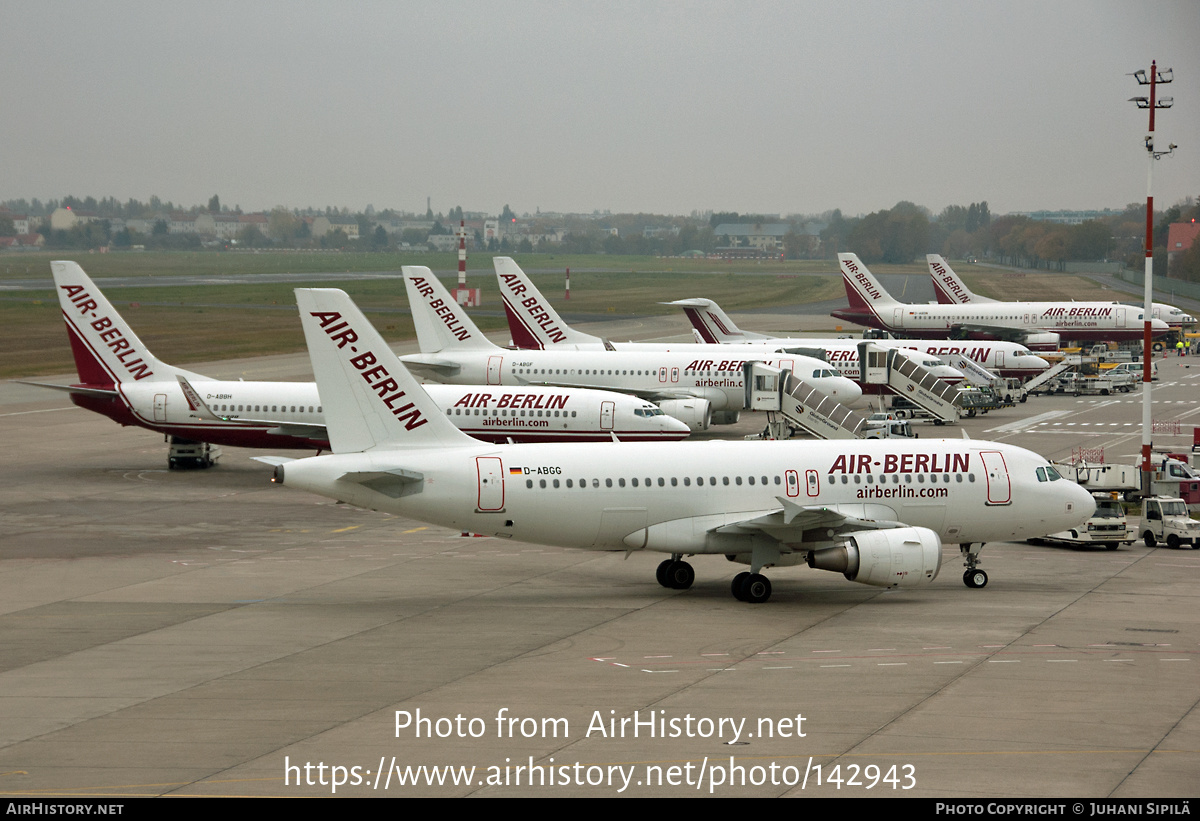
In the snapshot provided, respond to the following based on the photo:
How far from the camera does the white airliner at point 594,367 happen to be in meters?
73.2

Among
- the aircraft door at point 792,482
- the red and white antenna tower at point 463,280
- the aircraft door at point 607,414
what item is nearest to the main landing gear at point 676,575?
the aircraft door at point 792,482

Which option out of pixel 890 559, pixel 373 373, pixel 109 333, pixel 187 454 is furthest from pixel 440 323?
pixel 890 559

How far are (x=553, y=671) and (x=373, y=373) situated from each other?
1098cm

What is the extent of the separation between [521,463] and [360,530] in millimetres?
14151

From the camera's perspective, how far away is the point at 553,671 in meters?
28.0

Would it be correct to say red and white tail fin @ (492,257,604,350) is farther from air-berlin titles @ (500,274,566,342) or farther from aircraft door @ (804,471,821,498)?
aircraft door @ (804,471,821,498)

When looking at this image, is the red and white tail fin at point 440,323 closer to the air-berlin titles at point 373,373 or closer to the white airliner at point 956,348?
the white airliner at point 956,348

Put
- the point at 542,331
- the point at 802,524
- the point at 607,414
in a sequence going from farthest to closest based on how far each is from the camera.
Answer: the point at 542,331
the point at 607,414
the point at 802,524

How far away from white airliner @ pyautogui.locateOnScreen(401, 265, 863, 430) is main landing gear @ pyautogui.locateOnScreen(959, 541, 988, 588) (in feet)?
108

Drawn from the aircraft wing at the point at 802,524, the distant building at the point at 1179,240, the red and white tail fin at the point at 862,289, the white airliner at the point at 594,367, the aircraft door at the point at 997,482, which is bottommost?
the aircraft wing at the point at 802,524

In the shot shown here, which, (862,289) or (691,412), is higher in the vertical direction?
(862,289)

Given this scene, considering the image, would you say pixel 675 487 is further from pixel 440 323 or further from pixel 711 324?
pixel 711 324

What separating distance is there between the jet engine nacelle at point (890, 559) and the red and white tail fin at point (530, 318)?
185ft

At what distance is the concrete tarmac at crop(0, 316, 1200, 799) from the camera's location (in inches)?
843
